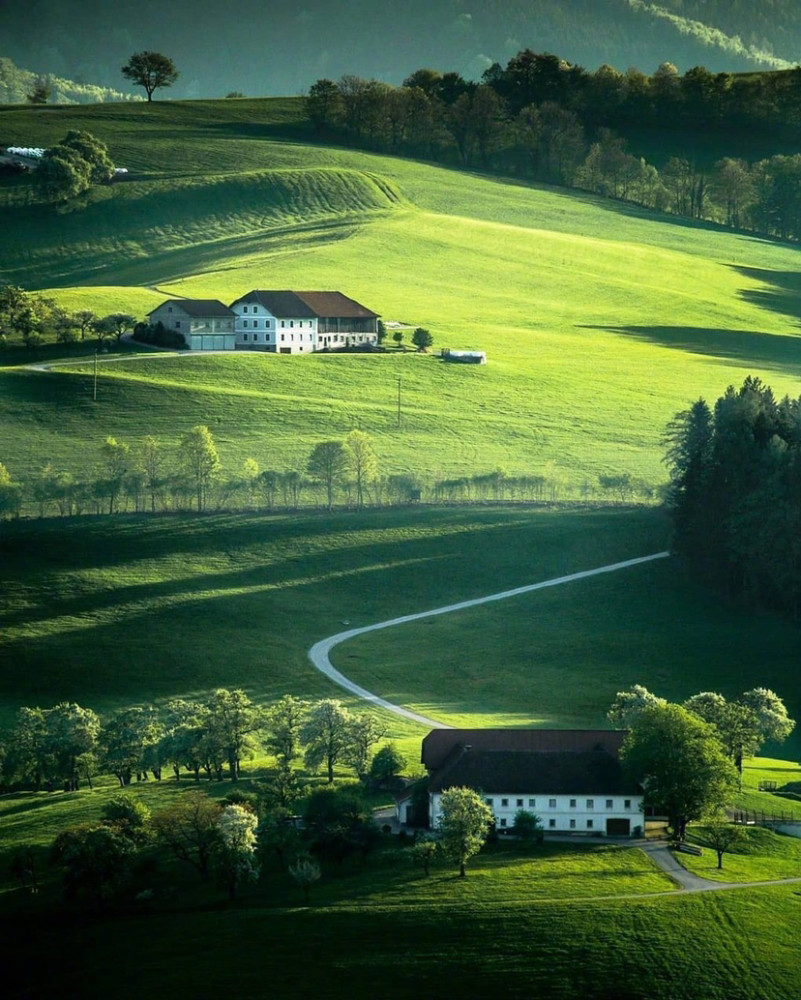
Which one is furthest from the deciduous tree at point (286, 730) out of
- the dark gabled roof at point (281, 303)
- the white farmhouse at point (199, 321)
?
the dark gabled roof at point (281, 303)

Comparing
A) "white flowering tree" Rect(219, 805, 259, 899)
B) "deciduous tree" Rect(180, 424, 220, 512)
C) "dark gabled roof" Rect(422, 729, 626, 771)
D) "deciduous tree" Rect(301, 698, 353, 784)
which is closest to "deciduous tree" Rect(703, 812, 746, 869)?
"dark gabled roof" Rect(422, 729, 626, 771)

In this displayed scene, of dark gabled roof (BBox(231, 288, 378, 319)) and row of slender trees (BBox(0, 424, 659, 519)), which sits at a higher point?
dark gabled roof (BBox(231, 288, 378, 319))

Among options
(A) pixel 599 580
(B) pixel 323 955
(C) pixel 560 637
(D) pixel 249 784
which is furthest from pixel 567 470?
(B) pixel 323 955

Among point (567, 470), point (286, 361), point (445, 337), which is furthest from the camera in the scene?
point (445, 337)

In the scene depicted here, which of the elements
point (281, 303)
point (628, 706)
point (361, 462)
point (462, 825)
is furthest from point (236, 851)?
point (281, 303)

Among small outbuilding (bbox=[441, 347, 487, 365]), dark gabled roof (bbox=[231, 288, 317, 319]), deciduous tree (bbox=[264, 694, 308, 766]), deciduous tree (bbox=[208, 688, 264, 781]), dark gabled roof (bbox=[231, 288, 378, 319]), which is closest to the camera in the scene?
deciduous tree (bbox=[208, 688, 264, 781])

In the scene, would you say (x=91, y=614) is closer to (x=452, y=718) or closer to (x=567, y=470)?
(x=452, y=718)

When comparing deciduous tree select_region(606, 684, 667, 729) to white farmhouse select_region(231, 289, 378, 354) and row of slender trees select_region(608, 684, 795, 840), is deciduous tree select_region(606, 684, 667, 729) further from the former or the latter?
white farmhouse select_region(231, 289, 378, 354)

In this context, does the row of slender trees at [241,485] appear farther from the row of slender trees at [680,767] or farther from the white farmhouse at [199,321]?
the row of slender trees at [680,767]
